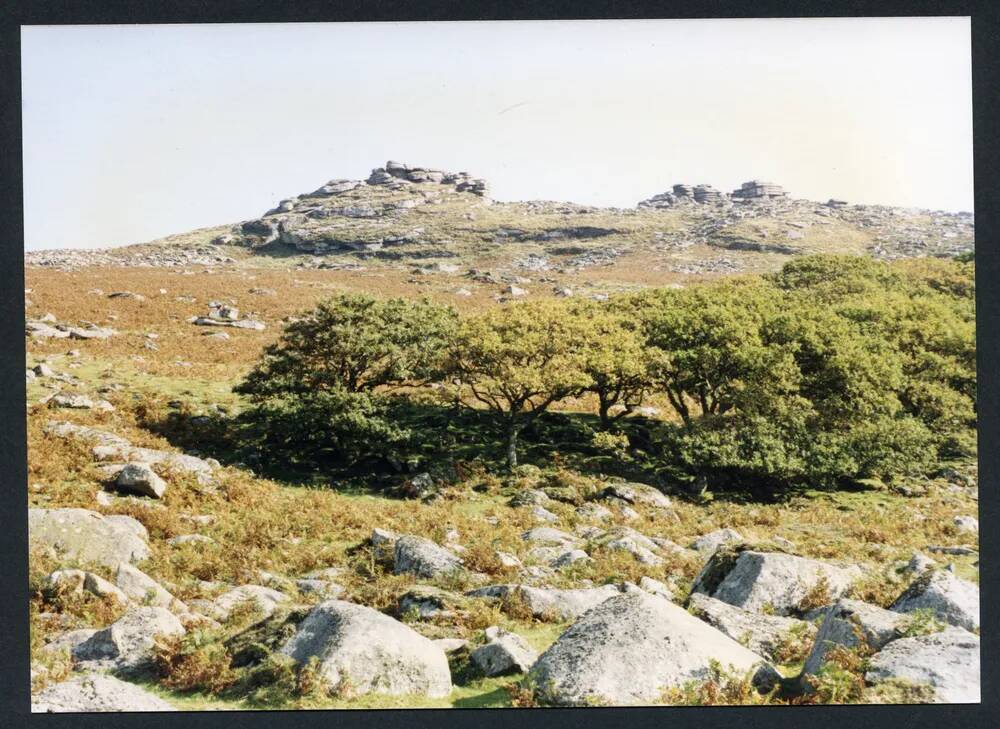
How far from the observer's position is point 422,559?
1104 centimetres

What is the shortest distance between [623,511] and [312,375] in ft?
23.2

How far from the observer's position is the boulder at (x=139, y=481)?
40.4ft

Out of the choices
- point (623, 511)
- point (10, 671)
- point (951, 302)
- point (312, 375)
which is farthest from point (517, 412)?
point (10, 671)

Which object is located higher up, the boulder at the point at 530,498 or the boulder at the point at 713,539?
the boulder at the point at 530,498

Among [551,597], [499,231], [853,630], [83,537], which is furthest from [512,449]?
[83,537]

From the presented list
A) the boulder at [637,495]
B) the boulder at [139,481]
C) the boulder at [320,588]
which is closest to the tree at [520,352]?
the boulder at [637,495]

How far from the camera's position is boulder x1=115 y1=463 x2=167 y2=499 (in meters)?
12.3

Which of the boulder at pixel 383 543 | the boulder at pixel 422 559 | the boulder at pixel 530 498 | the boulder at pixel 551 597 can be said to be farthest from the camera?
the boulder at pixel 530 498

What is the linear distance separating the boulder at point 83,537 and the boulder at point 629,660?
6.31 m

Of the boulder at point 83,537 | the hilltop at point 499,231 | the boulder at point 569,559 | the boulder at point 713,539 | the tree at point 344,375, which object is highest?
the hilltop at point 499,231

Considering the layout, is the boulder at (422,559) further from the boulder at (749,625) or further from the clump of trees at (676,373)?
the boulder at (749,625)

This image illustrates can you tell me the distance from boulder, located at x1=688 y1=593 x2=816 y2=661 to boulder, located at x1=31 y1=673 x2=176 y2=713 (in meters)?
6.91

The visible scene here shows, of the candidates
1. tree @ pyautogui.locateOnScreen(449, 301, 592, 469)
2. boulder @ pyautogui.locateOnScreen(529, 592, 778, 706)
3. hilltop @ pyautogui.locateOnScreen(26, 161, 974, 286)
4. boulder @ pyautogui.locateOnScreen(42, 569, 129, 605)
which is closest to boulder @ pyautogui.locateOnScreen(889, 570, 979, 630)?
boulder @ pyautogui.locateOnScreen(529, 592, 778, 706)

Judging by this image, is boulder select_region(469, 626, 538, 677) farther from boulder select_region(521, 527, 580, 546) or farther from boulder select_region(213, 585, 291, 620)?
boulder select_region(521, 527, 580, 546)
